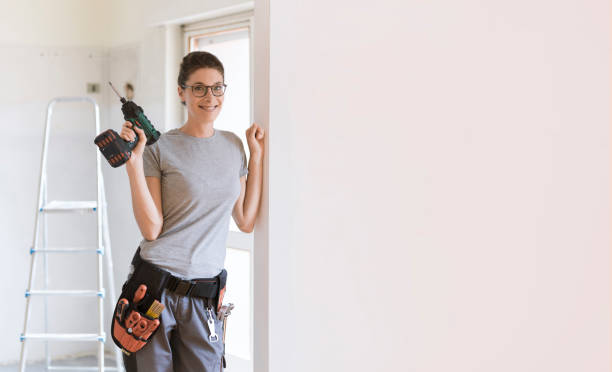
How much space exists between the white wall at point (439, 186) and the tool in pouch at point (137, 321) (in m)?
0.57

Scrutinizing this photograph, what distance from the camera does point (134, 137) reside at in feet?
5.28

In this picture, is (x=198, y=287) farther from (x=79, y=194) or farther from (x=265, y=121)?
(x=79, y=194)

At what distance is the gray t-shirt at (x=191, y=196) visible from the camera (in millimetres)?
1811

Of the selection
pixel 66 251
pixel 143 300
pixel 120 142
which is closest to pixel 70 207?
pixel 66 251

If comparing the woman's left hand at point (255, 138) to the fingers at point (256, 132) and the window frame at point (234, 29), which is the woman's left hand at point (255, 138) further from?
the window frame at point (234, 29)

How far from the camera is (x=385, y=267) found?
4.37ft

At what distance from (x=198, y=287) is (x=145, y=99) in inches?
92.8

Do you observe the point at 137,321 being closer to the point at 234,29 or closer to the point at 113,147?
the point at 113,147

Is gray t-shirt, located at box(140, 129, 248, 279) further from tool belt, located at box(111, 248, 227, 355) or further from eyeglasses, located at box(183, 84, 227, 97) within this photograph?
eyeglasses, located at box(183, 84, 227, 97)

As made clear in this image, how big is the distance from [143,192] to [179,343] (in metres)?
0.49

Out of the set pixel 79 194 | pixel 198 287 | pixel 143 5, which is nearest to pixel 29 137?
pixel 79 194

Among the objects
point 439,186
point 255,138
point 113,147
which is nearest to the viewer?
point 439,186

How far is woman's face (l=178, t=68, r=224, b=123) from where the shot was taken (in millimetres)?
1805

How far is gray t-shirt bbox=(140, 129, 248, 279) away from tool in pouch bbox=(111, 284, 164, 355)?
11cm
